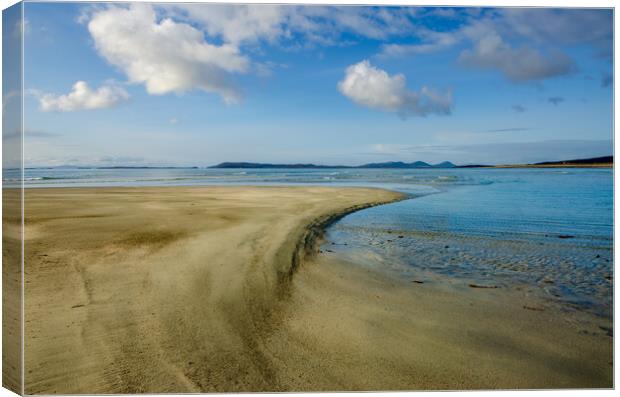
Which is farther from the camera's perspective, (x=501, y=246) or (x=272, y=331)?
(x=501, y=246)

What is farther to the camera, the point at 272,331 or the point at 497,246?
the point at 497,246

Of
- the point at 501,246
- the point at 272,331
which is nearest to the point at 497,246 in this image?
the point at 501,246

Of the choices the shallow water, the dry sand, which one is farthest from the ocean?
the dry sand

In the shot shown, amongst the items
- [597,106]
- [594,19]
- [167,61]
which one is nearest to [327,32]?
[167,61]

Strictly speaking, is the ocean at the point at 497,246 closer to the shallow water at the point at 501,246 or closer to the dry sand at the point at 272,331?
the shallow water at the point at 501,246

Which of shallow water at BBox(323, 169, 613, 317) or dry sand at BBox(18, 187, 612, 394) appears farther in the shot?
shallow water at BBox(323, 169, 613, 317)

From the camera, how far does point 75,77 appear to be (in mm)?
4512

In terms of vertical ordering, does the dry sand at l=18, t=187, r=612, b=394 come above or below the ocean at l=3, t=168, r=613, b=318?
below

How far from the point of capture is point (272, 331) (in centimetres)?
391

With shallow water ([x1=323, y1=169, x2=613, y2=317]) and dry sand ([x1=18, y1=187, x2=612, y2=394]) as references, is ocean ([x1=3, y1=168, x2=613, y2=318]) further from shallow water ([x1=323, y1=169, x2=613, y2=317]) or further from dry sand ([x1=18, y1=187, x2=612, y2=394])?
dry sand ([x1=18, y1=187, x2=612, y2=394])

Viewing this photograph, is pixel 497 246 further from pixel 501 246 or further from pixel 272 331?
pixel 272 331

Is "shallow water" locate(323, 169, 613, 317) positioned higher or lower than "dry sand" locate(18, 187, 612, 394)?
higher

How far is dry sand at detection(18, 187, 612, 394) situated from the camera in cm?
339

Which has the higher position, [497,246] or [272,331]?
[497,246]
